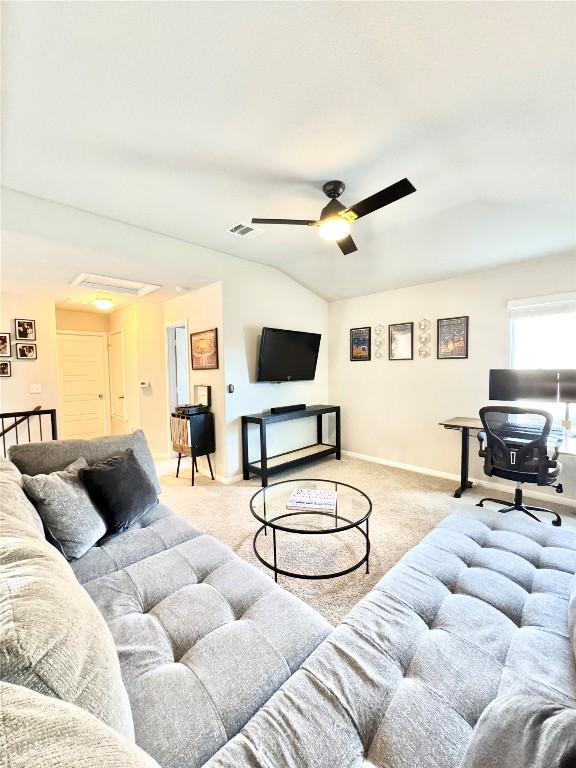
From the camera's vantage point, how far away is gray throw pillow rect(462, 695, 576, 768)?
0.53 metres

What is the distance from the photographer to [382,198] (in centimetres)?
195

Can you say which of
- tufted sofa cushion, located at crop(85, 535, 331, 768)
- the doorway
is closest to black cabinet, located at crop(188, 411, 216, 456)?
the doorway

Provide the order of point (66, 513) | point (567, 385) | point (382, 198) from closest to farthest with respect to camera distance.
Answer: point (66, 513), point (382, 198), point (567, 385)

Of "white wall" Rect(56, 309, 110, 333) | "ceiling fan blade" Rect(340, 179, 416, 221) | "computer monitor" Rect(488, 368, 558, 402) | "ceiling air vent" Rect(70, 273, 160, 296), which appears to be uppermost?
"ceiling air vent" Rect(70, 273, 160, 296)

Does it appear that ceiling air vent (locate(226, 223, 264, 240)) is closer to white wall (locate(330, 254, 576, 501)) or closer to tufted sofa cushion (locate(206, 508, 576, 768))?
white wall (locate(330, 254, 576, 501))

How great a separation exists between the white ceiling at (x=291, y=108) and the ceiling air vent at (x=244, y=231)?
6.1 inches

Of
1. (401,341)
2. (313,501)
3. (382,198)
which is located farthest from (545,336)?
(313,501)

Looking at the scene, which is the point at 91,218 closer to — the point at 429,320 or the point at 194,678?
the point at 194,678

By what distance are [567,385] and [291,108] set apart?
10.2ft

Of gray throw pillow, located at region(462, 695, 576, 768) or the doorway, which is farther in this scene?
the doorway

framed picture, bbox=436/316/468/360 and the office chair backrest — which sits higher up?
framed picture, bbox=436/316/468/360

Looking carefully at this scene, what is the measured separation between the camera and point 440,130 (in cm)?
183

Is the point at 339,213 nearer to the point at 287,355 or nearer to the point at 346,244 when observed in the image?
the point at 346,244

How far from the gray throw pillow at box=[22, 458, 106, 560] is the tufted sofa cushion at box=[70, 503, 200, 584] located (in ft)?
0.21
